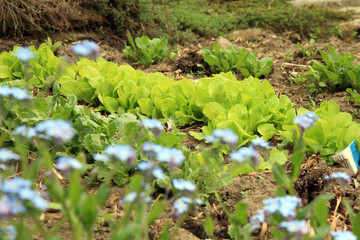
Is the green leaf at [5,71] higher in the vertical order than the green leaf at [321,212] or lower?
lower

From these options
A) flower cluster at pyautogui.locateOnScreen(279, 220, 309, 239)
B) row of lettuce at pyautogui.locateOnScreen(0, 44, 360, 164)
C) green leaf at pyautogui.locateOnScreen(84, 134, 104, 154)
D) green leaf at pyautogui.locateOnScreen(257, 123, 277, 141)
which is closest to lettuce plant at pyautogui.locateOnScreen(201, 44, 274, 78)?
row of lettuce at pyautogui.locateOnScreen(0, 44, 360, 164)

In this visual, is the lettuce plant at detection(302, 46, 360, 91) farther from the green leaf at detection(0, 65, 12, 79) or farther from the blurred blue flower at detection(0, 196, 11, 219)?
the blurred blue flower at detection(0, 196, 11, 219)

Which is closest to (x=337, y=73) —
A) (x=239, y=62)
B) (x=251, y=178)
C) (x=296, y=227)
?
(x=239, y=62)

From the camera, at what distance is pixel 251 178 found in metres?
2.16

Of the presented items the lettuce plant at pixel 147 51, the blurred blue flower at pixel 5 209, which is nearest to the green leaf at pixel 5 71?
the lettuce plant at pixel 147 51

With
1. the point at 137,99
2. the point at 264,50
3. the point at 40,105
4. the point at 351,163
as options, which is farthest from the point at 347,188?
the point at 264,50

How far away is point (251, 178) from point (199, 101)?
2.28 ft

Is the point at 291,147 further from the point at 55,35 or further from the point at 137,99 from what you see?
the point at 55,35

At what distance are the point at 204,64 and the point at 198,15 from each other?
1.54 m

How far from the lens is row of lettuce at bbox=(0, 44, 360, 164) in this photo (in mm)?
2400

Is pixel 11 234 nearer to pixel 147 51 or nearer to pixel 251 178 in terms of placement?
pixel 251 178

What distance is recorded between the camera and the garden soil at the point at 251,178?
6.03 feet

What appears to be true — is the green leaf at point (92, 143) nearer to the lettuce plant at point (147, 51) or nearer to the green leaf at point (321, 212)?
the green leaf at point (321, 212)

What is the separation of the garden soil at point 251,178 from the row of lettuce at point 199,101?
0.43 feet
